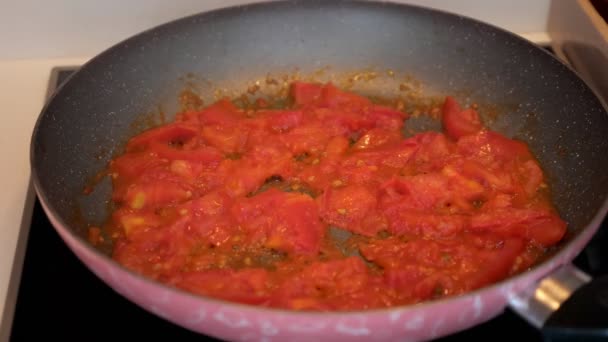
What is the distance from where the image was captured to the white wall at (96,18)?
1.68 metres

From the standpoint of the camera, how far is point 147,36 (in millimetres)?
1546

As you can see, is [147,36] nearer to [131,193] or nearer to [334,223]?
[131,193]

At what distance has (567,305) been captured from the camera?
896mm

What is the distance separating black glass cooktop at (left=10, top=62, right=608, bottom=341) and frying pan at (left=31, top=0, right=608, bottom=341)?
0.07 m

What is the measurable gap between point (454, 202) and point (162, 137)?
0.68 metres

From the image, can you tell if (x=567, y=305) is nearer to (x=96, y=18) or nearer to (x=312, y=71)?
(x=312, y=71)

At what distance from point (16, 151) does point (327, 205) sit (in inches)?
30.1

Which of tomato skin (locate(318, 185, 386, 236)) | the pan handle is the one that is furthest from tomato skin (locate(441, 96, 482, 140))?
the pan handle

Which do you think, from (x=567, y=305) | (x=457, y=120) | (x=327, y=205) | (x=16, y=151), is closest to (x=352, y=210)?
(x=327, y=205)

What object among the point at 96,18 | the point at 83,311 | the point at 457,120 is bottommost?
the point at 83,311

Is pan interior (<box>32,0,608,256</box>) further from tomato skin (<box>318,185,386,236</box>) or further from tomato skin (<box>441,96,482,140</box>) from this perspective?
tomato skin (<box>318,185,386,236</box>)

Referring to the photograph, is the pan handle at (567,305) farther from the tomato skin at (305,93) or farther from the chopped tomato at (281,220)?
the tomato skin at (305,93)

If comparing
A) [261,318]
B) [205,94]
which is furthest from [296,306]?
[205,94]

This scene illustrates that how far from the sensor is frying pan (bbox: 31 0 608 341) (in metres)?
1.31
